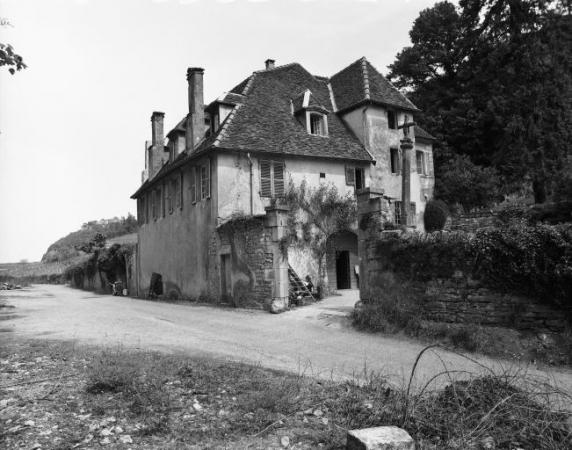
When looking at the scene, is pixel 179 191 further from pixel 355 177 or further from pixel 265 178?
pixel 355 177

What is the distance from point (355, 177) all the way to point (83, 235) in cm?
6161

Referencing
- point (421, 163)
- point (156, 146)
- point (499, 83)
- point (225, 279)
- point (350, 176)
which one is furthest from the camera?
point (499, 83)

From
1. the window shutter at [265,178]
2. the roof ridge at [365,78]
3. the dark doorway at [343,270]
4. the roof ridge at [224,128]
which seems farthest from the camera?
the roof ridge at [365,78]

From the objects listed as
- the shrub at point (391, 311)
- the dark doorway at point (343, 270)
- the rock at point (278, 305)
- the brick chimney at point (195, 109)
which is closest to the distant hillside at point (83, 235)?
the brick chimney at point (195, 109)

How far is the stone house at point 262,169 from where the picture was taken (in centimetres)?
1838

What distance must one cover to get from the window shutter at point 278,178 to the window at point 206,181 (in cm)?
289

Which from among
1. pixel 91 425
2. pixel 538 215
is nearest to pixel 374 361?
pixel 91 425

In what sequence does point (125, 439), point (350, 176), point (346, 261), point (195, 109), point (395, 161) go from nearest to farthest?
point (125, 439) → point (195, 109) → point (350, 176) → point (346, 261) → point (395, 161)

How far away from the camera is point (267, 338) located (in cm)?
1104

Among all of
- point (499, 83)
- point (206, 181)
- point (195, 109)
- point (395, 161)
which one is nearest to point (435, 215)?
point (395, 161)

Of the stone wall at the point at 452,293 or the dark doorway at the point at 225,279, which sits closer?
the stone wall at the point at 452,293

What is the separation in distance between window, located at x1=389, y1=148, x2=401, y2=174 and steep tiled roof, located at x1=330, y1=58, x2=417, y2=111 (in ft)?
7.89

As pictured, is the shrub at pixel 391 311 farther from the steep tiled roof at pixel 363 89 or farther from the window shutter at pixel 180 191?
the steep tiled roof at pixel 363 89

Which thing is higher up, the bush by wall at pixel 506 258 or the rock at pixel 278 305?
the bush by wall at pixel 506 258
